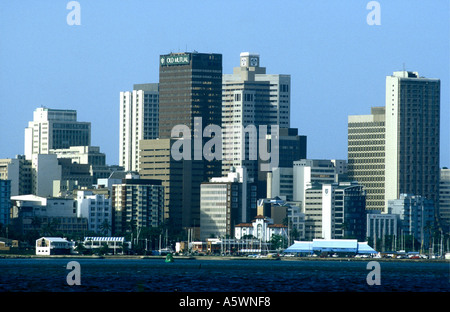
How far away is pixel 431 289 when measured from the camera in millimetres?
137500

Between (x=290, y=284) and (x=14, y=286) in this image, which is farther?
(x=290, y=284)

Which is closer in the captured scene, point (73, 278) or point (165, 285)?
point (165, 285)
